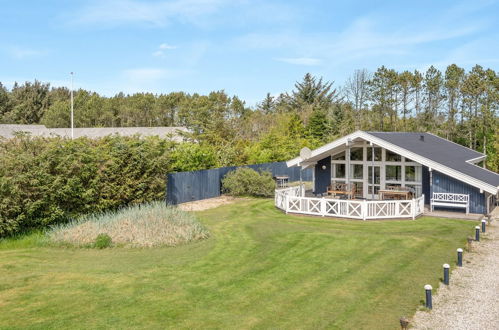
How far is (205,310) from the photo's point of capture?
7.75m

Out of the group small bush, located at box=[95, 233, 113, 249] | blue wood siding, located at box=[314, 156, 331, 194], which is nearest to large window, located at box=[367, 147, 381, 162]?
blue wood siding, located at box=[314, 156, 331, 194]

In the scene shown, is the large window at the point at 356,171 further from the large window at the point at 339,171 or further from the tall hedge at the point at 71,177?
the tall hedge at the point at 71,177

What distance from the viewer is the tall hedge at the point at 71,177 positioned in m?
13.7

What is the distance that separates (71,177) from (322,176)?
12.8 metres

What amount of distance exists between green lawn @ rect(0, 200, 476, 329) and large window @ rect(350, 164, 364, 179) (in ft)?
19.4

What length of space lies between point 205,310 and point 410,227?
10219mm

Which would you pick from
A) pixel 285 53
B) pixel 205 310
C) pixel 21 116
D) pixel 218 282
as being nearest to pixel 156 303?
pixel 205 310

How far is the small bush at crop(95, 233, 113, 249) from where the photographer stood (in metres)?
12.7

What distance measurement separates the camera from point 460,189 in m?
17.3

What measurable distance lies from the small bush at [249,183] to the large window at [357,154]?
581 cm

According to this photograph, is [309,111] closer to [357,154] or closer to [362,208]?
[357,154]

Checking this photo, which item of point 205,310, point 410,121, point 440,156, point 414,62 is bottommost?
point 205,310

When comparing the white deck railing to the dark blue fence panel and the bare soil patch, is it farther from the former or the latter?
the dark blue fence panel

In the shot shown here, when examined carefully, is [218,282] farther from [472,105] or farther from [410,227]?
[472,105]
